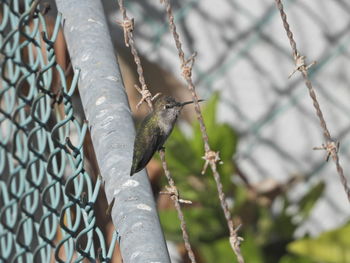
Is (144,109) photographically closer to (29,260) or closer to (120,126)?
(29,260)

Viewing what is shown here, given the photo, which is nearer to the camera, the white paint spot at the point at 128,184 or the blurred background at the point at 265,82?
the white paint spot at the point at 128,184

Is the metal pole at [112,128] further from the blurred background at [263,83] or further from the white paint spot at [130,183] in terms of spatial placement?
the blurred background at [263,83]

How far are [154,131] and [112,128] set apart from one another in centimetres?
10

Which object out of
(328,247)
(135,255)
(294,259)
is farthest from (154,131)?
(294,259)

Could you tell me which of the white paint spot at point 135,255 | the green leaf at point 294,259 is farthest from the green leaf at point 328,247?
the white paint spot at point 135,255

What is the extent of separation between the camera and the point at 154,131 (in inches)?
59.4

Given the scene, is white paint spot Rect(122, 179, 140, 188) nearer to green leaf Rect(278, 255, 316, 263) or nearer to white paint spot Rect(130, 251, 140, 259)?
white paint spot Rect(130, 251, 140, 259)

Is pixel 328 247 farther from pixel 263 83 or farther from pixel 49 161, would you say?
pixel 49 161

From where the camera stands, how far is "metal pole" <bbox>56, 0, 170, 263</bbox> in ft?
4.36

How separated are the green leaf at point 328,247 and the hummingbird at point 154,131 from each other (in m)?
1.57

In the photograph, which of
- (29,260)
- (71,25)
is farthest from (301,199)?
(71,25)

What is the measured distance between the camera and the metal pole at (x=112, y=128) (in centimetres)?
133

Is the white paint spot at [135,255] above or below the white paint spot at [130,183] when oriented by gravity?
below

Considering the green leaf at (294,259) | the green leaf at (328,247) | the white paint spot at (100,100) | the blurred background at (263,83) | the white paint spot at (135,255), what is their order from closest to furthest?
the white paint spot at (135,255)
the white paint spot at (100,100)
the green leaf at (328,247)
the green leaf at (294,259)
the blurred background at (263,83)
